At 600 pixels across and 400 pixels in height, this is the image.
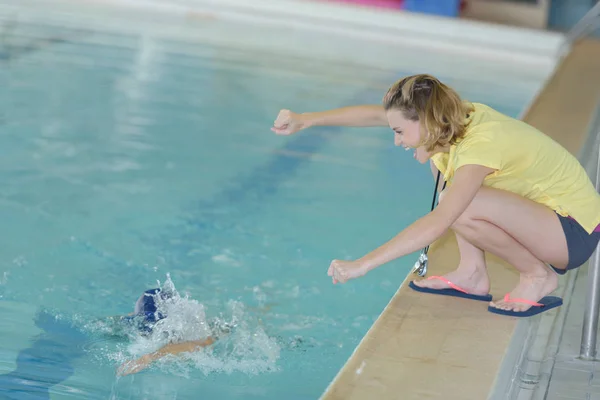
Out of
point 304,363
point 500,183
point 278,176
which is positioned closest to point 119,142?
point 278,176

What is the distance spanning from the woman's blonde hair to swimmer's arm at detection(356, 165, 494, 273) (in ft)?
0.38

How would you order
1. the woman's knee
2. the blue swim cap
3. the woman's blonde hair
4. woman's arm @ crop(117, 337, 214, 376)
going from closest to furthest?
1. the woman's blonde hair
2. the woman's knee
3. woman's arm @ crop(117, 337, 214, 376)
4. the blue swim cap

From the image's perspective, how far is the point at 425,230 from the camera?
2354 mm

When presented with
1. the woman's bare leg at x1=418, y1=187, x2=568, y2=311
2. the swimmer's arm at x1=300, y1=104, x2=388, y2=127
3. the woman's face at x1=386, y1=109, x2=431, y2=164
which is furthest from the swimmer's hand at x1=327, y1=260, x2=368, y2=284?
the swimmer's arm at x1=300, y1=104, x2=388, y2=127

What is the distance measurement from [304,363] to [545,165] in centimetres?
105

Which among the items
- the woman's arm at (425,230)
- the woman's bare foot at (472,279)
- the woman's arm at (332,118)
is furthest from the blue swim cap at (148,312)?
the woman's bare foot at (472,279)

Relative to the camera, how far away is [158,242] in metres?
4.04

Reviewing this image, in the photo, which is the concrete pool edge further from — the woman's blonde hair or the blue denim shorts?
the woman's blonde hair

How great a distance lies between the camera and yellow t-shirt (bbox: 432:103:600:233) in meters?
2.53

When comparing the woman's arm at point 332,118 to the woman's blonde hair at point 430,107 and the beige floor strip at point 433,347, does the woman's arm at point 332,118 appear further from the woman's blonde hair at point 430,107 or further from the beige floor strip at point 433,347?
the beige floor strip at point 433,347

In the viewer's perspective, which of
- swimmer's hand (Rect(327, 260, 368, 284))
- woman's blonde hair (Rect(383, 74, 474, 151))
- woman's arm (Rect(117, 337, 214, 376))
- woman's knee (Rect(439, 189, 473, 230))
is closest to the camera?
swimmer's hand (Rect(327, 260, 368, 284))

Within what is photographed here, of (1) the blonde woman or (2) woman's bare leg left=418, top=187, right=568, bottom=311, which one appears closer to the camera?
(1) the blonde woman

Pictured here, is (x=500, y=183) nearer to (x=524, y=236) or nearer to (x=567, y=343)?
(x=524, y=236)

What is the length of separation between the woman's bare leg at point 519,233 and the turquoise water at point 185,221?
0.72 m
